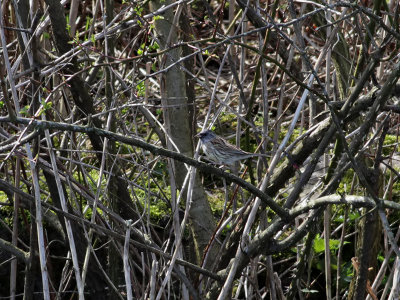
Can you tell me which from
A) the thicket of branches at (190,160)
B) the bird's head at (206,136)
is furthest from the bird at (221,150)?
the thicket of branches at (190,160)

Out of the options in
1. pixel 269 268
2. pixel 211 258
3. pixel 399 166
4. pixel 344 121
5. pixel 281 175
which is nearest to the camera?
pixel 344 121

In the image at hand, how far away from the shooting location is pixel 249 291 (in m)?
3.53

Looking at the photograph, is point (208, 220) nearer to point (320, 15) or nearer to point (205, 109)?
point (320, 15)

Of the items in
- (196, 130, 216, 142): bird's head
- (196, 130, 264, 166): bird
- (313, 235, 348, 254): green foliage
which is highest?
(196, 130, 216, 142): bird's head

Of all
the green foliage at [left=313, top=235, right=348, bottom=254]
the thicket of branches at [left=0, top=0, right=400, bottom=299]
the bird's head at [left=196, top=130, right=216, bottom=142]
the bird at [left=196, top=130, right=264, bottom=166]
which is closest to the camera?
the thicket of branches at [left=0, top=0, right=400, bottom=299]

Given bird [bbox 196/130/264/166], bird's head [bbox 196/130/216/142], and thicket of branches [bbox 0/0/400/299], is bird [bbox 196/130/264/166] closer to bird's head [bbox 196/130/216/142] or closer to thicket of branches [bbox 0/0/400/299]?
bird's head [bbox 196/130/216/142]

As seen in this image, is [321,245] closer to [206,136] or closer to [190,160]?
[206,136]

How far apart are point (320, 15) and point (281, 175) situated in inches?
38.7

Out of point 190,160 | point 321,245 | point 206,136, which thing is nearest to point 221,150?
point 206,136

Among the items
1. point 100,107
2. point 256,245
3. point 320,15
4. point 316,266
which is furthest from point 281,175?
point 100,107

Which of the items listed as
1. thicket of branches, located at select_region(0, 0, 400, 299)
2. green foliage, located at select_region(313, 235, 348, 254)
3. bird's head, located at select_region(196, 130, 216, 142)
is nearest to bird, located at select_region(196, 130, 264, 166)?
bird's head, located at select_region(196, 130, 216, 142)

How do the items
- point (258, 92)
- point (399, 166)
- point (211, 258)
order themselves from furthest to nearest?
point (258, 92) < point (399, 166) < point (211, 258)

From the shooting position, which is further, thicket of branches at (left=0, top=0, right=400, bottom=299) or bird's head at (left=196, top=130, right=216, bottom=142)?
bird's head at (left=196, top=130, right=216, bottom=142)

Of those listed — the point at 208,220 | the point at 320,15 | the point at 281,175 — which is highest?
the point at 320,15
